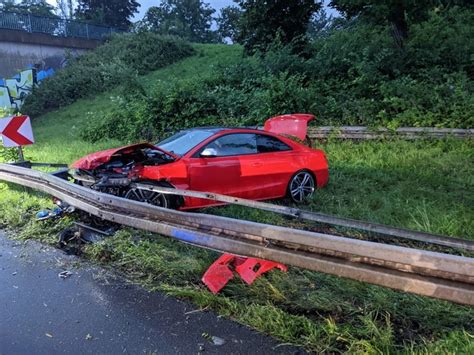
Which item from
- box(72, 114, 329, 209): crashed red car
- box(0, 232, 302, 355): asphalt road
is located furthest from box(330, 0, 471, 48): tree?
box(0, 232, 302, 355): asphalt road

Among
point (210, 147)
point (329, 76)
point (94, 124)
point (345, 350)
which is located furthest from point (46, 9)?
point (345, 350)

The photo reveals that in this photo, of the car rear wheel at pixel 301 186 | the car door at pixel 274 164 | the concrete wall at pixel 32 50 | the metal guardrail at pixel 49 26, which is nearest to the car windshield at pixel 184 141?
the car door at pixel 274 164

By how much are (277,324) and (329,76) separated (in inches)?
481

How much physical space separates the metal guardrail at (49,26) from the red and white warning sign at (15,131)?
22.8m

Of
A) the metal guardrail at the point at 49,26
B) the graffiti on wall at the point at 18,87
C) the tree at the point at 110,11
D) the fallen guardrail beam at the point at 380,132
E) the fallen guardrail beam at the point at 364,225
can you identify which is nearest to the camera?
the fallen guardrail beam at the point at 364,225

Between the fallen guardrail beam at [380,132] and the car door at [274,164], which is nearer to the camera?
the car door at [274,164]

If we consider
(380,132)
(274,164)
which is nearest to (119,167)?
(274,164)

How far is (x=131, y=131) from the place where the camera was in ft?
48.4

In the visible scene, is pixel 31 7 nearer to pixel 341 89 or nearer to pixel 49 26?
pixel 49 26

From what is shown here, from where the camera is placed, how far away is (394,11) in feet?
47.0

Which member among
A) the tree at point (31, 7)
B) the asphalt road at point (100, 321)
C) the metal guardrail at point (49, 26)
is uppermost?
the tree at point (31, 7)

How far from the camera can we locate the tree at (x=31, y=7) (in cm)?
5623

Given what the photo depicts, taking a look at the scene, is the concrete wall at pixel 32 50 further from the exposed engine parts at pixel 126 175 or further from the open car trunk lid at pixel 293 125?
the exposed engine parts at pixel 126 175

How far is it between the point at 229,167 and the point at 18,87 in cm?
2445
